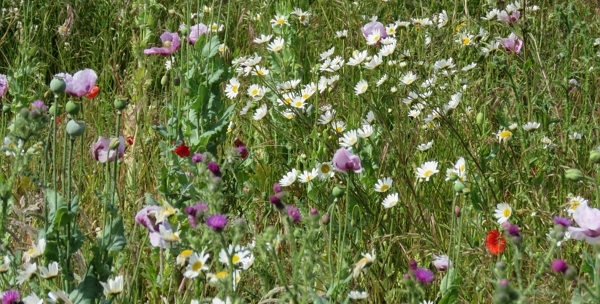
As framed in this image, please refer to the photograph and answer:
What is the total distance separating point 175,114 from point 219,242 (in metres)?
1.15

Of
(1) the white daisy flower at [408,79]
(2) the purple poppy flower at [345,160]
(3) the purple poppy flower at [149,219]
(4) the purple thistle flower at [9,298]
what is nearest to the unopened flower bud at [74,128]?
Result: (3) the purple poppy flower at [149,219]

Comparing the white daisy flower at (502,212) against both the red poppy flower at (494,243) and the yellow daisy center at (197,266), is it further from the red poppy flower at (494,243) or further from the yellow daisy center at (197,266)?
the yellow daisy center at (197,266)

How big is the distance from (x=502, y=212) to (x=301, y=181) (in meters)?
0.56

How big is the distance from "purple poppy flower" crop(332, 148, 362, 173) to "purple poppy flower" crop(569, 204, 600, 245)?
0.55 meters

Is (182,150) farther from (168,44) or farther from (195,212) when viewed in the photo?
(195,212)

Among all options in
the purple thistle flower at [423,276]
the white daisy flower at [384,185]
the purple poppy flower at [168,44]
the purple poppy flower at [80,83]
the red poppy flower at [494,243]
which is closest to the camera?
the purple thistle flower at [423,276]

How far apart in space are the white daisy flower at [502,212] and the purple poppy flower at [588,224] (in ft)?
1.89

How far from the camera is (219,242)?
1312mm

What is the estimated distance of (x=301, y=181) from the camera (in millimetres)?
2305

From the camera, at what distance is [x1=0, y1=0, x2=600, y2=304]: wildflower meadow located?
157 cm

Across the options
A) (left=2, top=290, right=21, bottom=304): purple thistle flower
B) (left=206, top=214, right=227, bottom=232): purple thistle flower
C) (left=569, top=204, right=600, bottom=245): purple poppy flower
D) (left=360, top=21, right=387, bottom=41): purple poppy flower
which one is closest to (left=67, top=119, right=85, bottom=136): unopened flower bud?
(left=2, top=290, right=21, bottom=304): purple thistle flower

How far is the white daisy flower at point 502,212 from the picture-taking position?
2006mm

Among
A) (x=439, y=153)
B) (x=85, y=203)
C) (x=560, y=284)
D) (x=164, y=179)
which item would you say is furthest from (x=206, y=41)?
(x=560, y=284)

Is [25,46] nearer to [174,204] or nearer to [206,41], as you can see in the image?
[206,41]
